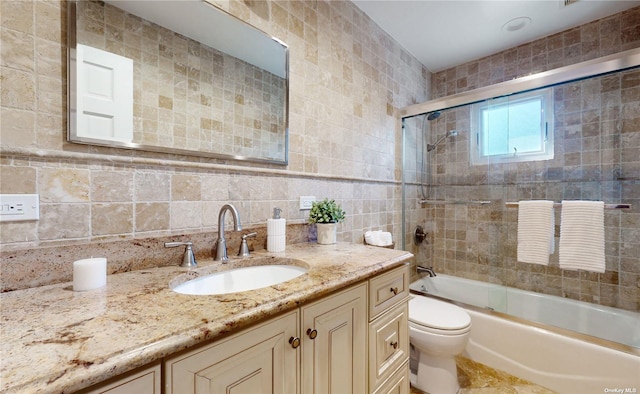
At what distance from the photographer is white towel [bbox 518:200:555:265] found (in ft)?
5.94

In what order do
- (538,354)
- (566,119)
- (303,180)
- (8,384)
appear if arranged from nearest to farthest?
(8,384)
(303,180)
(538,354)
(566,119)

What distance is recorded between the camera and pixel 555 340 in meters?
1.69

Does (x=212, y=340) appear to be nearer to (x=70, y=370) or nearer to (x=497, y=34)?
(x=70, y=370)

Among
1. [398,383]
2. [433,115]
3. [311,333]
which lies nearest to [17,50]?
[311,333]

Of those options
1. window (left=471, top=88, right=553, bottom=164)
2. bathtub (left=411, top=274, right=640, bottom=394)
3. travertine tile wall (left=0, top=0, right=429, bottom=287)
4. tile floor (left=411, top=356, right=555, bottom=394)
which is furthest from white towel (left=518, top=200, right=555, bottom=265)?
travertine tile wall (left=0, top=0, right=429, bottom=287)

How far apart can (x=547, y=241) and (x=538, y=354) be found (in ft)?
2.41

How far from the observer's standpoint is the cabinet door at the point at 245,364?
548 millimetres

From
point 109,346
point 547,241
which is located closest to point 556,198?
point 547,241

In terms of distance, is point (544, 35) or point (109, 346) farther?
point (544, 35)

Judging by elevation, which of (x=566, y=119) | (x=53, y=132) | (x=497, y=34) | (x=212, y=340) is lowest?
(x=212, y=340)

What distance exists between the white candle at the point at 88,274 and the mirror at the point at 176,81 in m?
0.40

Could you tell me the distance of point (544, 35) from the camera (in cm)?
234

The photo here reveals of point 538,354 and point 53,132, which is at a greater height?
point 53,132

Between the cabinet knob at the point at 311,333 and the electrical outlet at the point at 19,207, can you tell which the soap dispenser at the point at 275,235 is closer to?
the cabinet knob at the point at 311,333
